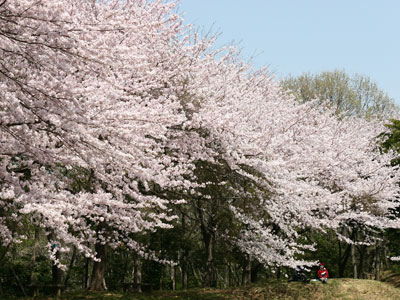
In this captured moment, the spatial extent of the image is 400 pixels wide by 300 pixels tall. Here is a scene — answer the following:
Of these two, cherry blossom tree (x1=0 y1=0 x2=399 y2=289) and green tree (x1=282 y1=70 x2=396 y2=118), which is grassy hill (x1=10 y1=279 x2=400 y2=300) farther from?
green tree (x1=282 y1=70 x2=396 y2=118)

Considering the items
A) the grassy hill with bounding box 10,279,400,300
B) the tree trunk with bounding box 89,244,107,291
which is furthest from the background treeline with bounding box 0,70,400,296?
the grassy hill with bounding box 10,279,400,300

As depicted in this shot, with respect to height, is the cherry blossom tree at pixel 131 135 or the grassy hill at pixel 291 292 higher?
the cherry blossom tree at pixel 131 135

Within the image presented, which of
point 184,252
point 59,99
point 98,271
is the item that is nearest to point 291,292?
point 184,252

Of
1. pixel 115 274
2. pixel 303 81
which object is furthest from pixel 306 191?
pixel 303 81

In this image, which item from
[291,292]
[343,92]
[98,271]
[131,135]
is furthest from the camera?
[343,92]

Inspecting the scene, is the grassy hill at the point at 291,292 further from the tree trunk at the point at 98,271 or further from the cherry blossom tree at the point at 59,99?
the cherry blossom tree at the point at 59,99

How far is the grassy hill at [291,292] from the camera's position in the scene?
13219 mm

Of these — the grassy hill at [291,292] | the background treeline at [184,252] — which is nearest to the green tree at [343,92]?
the background treeline at [184,252]

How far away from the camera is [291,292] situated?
1553 centimetres

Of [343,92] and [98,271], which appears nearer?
[98,271]

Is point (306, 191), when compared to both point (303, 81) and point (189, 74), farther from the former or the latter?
point (303, 81)

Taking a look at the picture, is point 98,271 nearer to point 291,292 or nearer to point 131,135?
point 291,292

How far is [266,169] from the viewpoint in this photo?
35.3 feet

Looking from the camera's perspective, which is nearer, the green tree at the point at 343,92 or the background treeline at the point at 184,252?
the background treeline at the point at 184,252
